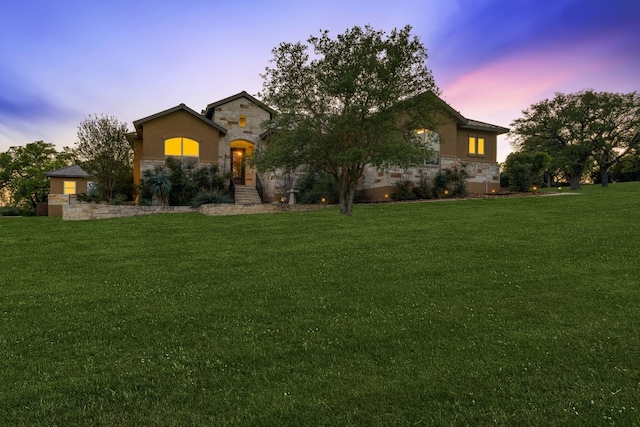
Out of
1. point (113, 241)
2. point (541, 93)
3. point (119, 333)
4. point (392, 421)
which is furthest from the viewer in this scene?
point (541, 93)

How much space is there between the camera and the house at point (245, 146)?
23047mm

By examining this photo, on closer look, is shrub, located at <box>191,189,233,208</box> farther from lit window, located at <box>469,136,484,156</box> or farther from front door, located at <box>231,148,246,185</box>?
lit window, located at <box>469,136,484,156</box>

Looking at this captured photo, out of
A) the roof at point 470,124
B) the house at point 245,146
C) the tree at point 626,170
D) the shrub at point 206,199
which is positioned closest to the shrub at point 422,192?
the house at point 245,146

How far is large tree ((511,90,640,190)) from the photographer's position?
103 feet

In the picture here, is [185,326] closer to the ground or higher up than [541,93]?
closer to the ground

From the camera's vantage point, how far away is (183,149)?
23578 mm

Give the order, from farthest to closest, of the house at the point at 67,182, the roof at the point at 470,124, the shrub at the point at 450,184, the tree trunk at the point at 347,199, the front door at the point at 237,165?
the house at the point at 67,182, the front door at the point at 237,165, the roof at the point at 470,124, the shrub at the point at 450,184, the tree trunk at the point at 347,199

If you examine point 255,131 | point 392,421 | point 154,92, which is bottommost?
point 392,421

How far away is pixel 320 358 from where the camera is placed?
3709 mm

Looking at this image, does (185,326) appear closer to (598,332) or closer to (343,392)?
(343,392)

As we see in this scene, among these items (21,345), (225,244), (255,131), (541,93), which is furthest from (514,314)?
(541,93)

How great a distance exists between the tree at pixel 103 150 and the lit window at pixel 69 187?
464 inches

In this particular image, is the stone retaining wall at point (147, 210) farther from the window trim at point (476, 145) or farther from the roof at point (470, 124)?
the window trim at point (476, 145)

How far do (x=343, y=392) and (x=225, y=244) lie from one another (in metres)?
7.68
